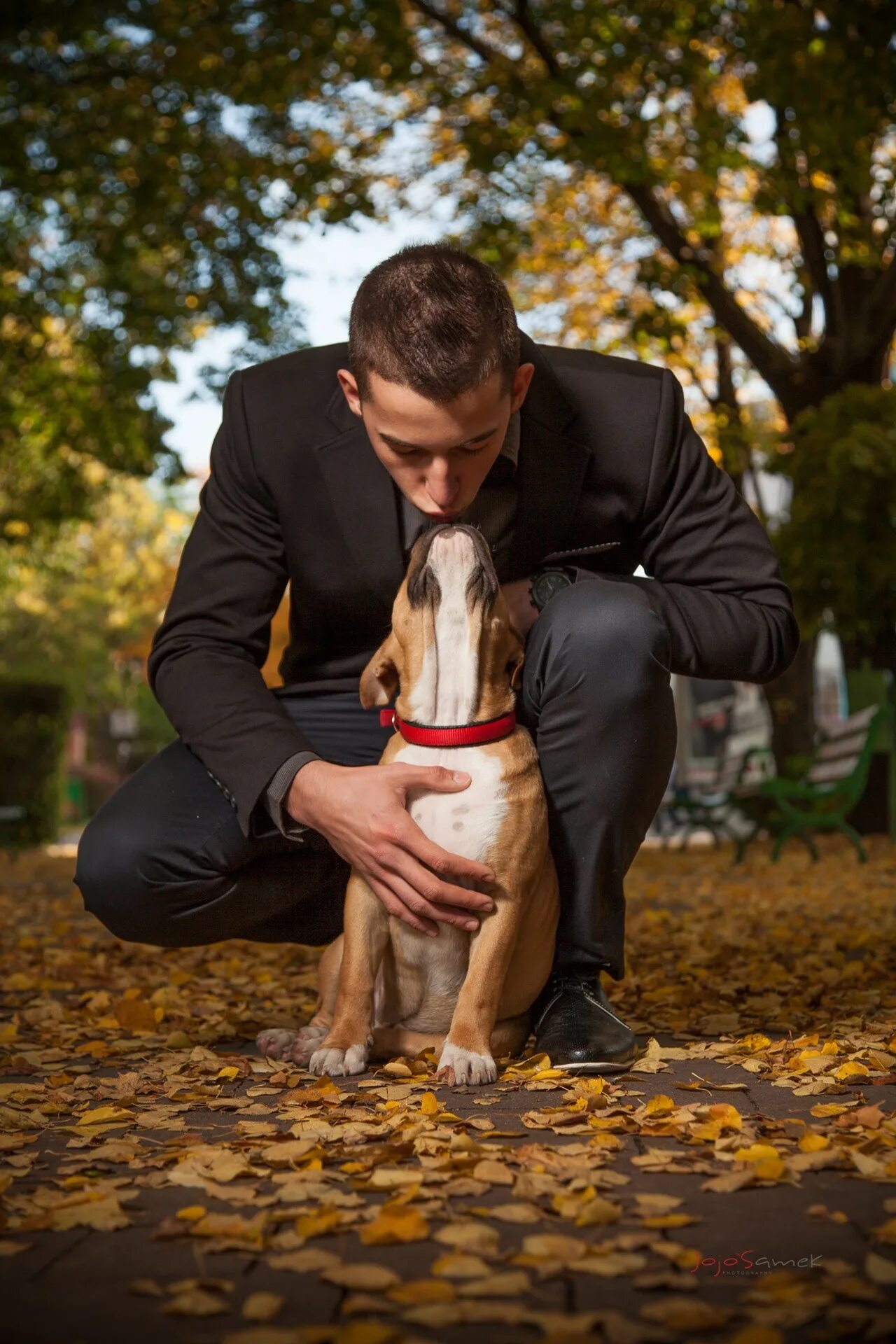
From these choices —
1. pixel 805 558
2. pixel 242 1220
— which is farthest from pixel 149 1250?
pixel 805 558

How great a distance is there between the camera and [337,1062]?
10.5 ft

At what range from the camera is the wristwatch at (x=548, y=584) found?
3.68 metres

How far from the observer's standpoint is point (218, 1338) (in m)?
1.77

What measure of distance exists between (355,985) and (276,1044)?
49cm

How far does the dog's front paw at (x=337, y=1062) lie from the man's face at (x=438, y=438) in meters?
1.31

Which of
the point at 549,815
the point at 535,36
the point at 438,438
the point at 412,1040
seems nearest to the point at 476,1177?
the point at 412,1040

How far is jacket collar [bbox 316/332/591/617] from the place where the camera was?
378 centimetres

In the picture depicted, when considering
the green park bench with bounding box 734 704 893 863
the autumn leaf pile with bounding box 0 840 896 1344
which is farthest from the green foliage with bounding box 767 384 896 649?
the autumn leaf pile with bounding box 0 840 896 1344

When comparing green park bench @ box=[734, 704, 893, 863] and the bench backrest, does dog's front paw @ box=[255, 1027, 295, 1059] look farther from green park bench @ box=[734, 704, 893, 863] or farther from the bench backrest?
the bench backrest

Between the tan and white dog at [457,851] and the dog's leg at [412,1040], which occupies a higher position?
the tan and white dog at [457,851]

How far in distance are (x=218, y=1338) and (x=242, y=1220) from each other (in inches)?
15.4
